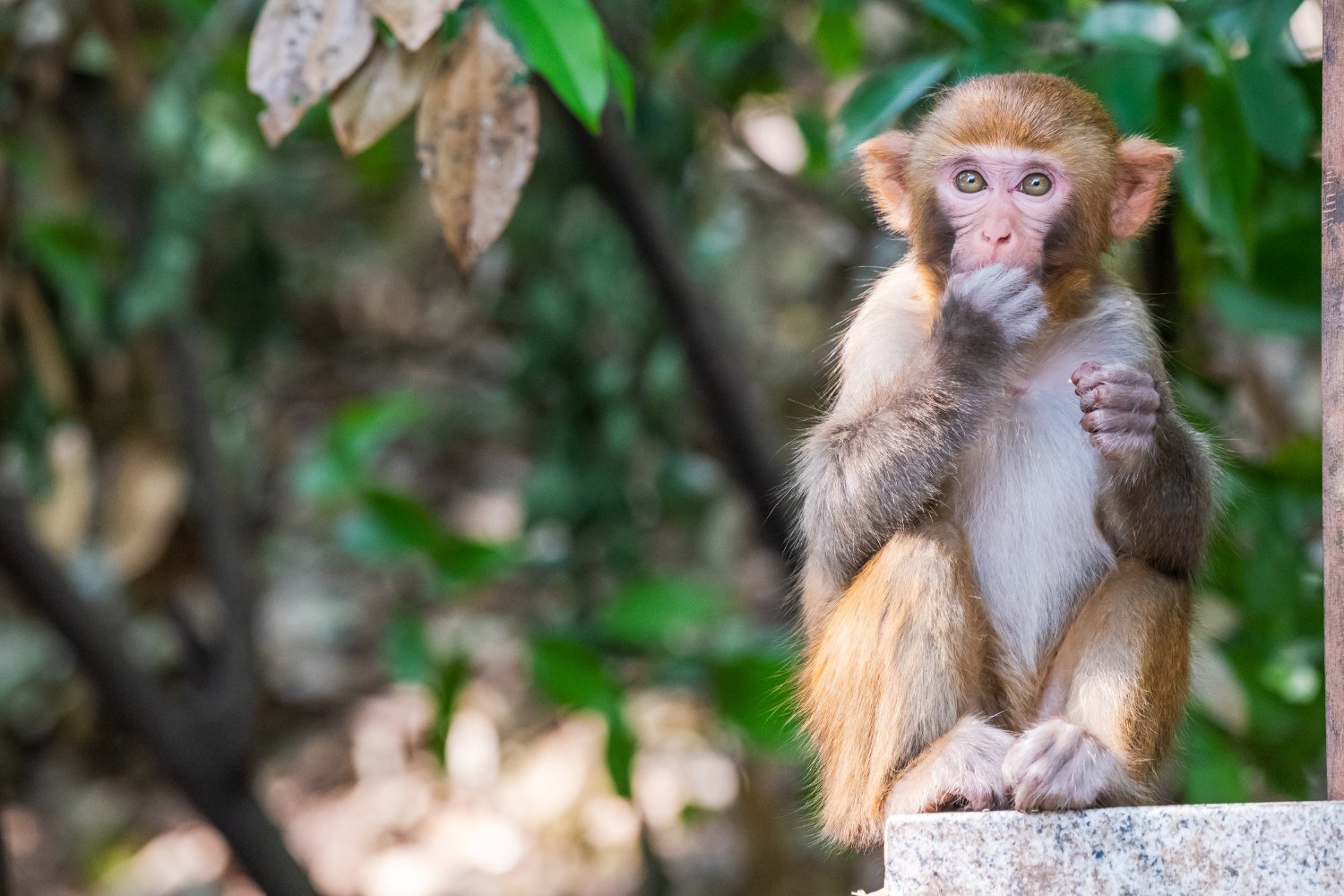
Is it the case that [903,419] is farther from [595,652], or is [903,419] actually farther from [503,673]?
[503,673]

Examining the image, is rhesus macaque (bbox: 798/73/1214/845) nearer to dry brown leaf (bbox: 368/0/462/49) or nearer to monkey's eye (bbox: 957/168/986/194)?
monkey's eye (bbox: 957/168/986/194)

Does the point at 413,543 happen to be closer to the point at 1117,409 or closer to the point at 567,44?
the point at 567,44

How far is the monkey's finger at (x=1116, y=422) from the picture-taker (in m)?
2.73

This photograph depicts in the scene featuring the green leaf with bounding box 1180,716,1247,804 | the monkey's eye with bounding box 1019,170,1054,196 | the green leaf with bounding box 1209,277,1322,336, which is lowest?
the green leaf with bounding box 1180,716,1247,804

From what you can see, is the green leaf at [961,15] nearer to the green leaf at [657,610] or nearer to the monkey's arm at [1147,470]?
the monkey's arm at [1147,470]

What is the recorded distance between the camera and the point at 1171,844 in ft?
7.48

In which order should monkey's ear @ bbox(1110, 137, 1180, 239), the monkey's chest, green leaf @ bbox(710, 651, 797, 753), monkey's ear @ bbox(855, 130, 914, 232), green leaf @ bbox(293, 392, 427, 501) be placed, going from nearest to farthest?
1. the monkey's chest
2. monkey's ear @ bbox(1110, 137, 1180, 239)
3. monkey's ear @ bbox(855, 130, 914, 232)
4. green leaf @ bbox(710, 651, 797, 753)
5. green leaf @ bbox(293, 392, 427, 501)

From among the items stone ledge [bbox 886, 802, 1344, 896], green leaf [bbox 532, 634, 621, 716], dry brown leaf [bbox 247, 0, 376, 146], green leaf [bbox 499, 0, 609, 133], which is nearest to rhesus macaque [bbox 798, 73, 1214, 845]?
stone ledge [bbox 886, 802, 1344, 896]

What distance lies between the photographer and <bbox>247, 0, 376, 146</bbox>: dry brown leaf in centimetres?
282

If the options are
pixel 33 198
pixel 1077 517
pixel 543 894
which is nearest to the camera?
pixel 1077 517

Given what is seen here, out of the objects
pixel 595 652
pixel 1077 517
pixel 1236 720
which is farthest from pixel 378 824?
pixel 1077 517

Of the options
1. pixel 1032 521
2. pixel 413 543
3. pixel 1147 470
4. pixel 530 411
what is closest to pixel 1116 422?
pixel 1147 470

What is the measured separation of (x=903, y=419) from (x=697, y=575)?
5480mm

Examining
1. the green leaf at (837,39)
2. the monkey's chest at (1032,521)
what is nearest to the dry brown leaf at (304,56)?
the monkey's chest at (1032,521)
